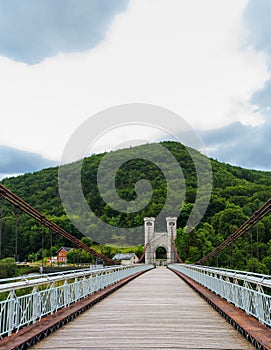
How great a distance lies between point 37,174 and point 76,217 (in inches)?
364

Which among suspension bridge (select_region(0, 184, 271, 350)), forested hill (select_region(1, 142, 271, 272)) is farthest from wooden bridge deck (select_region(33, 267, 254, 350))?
forested hill (select_region(1, 142, 271, 272))

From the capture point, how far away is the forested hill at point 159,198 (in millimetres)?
42625

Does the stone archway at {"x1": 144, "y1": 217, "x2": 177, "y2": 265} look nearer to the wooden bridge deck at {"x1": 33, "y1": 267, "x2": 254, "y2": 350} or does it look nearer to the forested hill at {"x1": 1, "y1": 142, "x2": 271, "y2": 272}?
the forested hill at {"x1": 1, "y1": 142, "x2": 271, "y2": 272}

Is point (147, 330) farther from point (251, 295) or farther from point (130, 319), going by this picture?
point (251, 295)

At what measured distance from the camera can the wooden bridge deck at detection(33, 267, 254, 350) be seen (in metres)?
4.54

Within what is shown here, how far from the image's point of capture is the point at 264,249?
3612 cm

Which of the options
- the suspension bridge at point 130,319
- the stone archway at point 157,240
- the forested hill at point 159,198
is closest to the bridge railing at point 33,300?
the suspension bridge at point 130,319

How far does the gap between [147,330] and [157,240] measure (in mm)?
60257

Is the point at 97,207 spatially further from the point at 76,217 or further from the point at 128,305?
the point at 128,305

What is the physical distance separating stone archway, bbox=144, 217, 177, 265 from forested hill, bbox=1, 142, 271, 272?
9.50 ft

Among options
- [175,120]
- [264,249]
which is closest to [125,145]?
Answer: [175,120]

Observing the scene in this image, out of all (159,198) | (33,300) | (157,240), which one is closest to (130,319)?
(33,300)

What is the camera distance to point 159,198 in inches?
3088

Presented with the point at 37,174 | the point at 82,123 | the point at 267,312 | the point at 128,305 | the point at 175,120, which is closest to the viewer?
the point at 267,312
